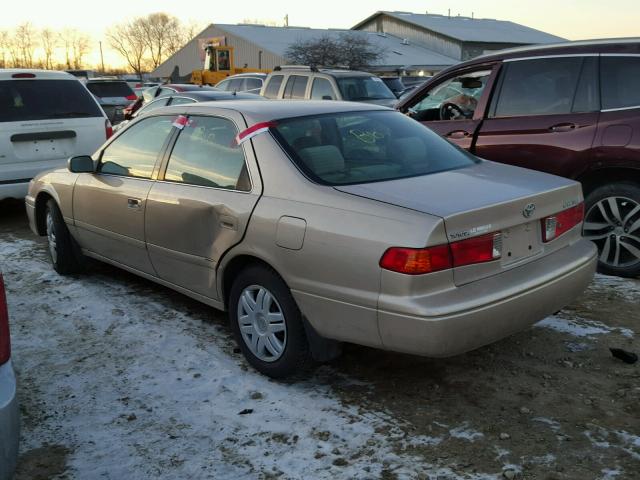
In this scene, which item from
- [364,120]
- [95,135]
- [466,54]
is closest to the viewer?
[364,120]

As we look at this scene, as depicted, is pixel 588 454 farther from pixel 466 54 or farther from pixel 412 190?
pixel 466 54

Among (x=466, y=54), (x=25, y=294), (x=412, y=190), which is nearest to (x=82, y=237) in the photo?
(x=25, y=294)

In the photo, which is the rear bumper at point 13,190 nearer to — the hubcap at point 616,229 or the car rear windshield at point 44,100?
the car rear windshield at point 44,100

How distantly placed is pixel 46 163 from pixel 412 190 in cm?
575

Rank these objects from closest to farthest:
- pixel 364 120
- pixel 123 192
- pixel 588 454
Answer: pixel 588 454 < pixel 364 120 < pixel 123 192

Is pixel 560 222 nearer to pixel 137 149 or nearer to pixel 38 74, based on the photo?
pixel 137 149

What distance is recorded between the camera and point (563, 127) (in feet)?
18.2

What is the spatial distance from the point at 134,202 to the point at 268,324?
1.57m

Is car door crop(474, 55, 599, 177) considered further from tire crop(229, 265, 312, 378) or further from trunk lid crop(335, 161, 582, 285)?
tire crop(229, 265, 312, 378)

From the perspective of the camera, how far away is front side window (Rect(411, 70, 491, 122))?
6438 mm

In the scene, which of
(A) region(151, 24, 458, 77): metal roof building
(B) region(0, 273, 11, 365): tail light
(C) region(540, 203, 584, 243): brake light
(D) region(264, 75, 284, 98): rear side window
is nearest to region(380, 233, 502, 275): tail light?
(C) region(540, 203, 584, 243): brake light

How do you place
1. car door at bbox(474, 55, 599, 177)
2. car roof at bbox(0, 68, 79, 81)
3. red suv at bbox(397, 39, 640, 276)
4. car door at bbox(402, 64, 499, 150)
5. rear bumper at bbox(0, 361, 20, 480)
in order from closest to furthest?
rear bumper at bbox(0, 361, 20, 480)
red suv at bbox(397, 39, 640, 276)
car door at bbox(474, 55, 599, 177)
car door at bbox(402, 64, 499, 150)
car roof at bbox(0, 68, 79, 81)

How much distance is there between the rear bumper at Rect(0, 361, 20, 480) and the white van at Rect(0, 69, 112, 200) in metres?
5.74

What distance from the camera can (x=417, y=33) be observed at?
213ft
